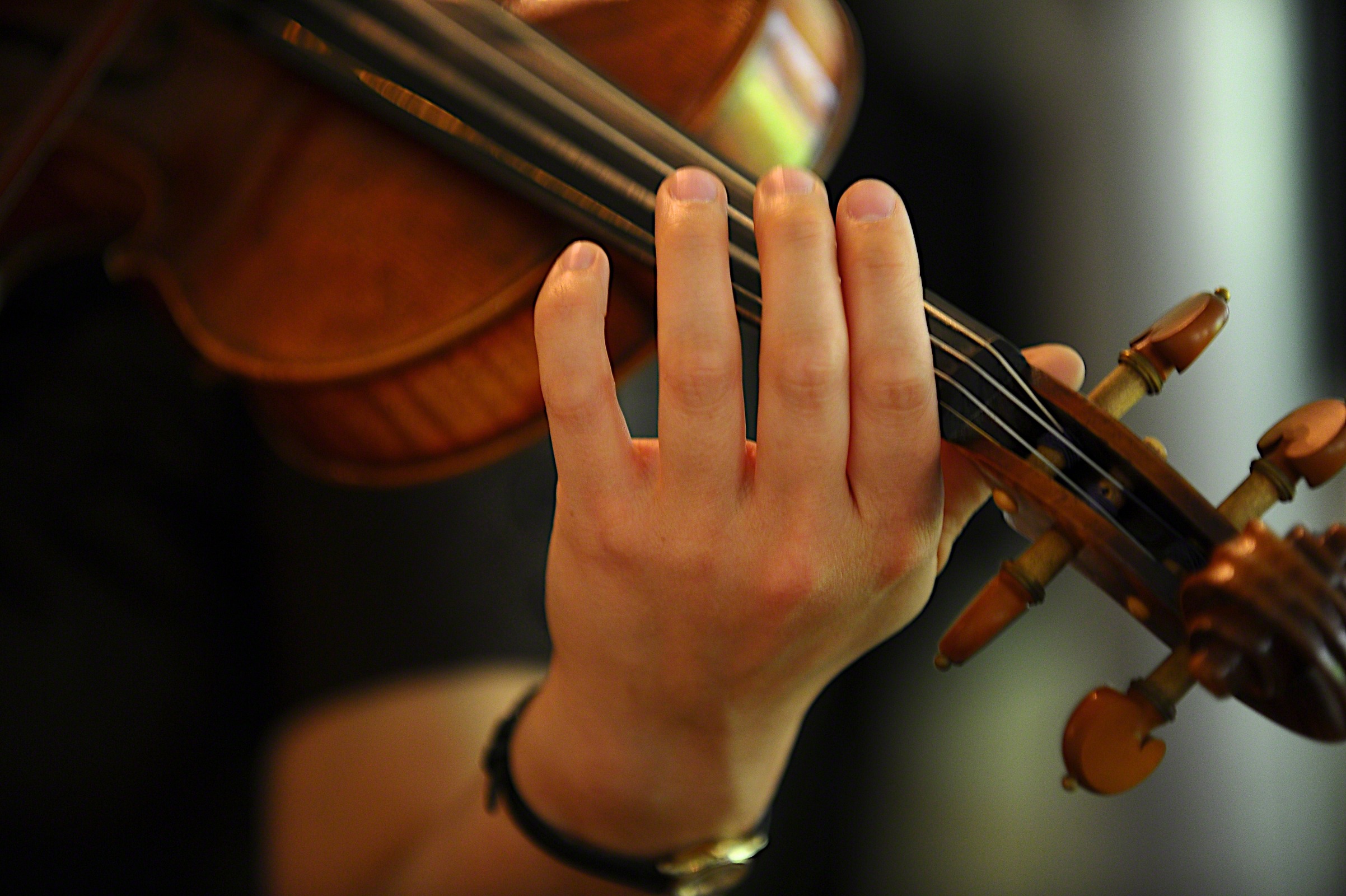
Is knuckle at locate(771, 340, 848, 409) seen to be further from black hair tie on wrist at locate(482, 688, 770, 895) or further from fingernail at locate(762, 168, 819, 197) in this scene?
black hair tie on wrist at locate(482, 688, 770, 895)

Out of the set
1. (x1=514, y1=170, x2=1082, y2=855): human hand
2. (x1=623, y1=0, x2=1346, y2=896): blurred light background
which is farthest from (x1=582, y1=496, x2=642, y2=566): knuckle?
(x1=623, y1=0, x2=1346, y2=896): blurred light background

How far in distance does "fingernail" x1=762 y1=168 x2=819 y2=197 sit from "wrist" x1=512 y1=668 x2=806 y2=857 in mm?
195

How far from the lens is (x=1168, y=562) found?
30 centimetres

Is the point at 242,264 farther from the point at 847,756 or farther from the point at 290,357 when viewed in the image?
the point at 847,756

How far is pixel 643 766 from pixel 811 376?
193mm

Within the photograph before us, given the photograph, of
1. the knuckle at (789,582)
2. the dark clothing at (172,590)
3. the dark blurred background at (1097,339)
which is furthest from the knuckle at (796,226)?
the dark blurred background at (1097,339)

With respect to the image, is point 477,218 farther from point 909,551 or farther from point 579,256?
point 909,551

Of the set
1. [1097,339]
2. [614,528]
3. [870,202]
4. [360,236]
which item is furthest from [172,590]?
[1097,339]

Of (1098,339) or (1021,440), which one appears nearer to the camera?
(1021,440)

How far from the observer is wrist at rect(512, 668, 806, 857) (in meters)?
0.36

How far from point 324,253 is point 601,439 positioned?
21 cm

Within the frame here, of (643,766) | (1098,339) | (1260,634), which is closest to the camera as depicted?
(1260,634)

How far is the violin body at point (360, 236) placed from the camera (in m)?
0.39

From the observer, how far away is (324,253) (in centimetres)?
42
